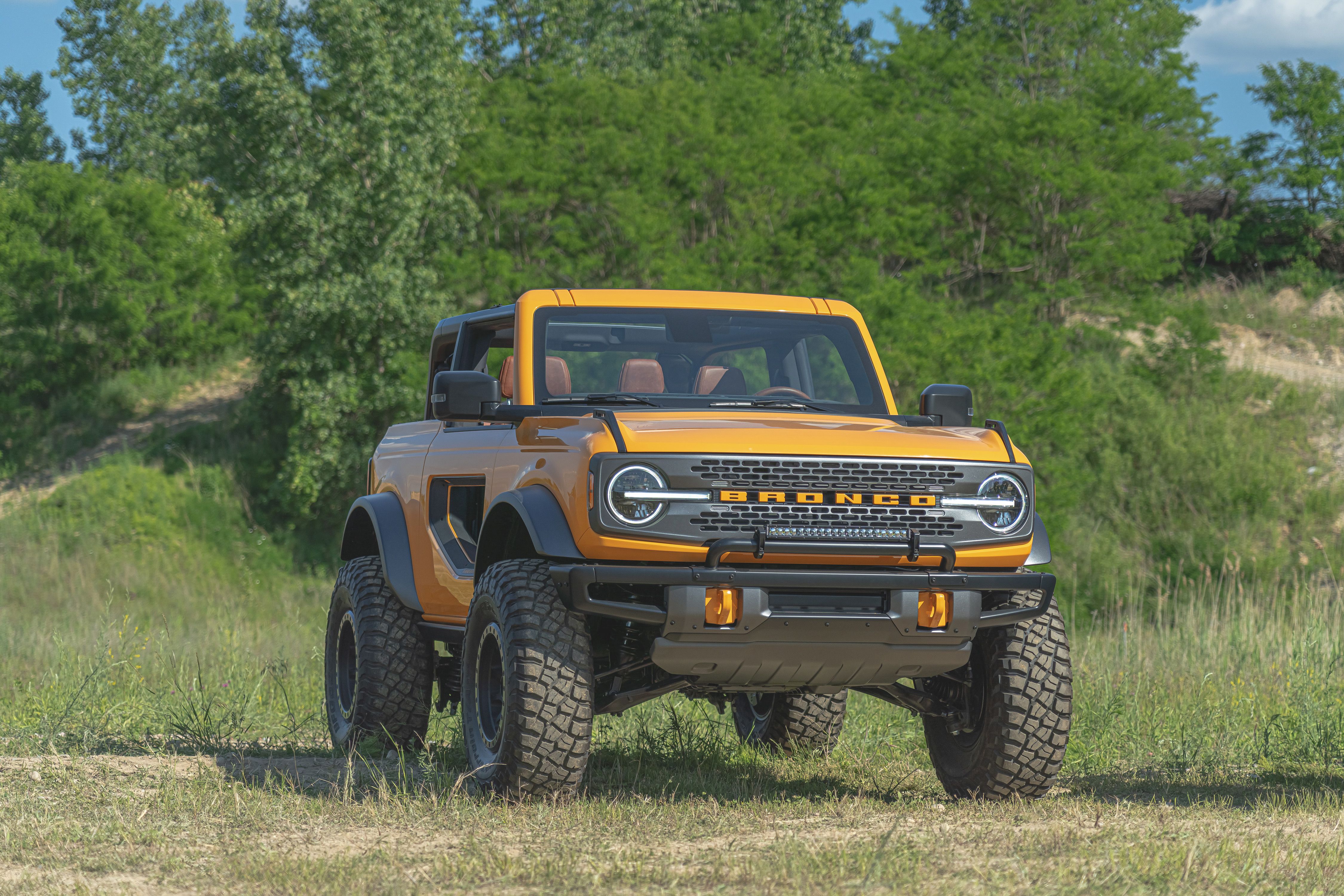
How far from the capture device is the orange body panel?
5.19m

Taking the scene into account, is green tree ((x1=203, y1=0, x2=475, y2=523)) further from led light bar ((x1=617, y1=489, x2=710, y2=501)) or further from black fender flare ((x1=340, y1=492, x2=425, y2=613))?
led light bar ((x1=617, y1=489, x2=710, y2=501))

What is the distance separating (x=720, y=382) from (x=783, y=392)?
1.02 ft

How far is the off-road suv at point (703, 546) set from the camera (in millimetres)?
5152

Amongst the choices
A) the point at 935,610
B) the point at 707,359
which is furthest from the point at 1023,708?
the point at 707,359

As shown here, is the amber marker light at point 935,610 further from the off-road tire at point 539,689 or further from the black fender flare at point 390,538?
the black fender flare at point 390,538

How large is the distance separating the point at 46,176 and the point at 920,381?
23.4 metres

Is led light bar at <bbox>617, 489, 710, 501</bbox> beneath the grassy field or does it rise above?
above

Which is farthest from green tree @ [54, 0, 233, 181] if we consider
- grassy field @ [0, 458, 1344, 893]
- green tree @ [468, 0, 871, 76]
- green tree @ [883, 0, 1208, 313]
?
grassy field @ [0, 458, 1344, 893]

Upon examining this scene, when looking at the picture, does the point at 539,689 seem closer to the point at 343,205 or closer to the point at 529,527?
the point at 529,527

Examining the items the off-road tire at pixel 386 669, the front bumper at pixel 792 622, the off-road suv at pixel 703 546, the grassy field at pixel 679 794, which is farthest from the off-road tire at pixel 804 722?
the front bumper at pixel 792 622

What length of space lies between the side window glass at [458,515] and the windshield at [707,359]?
651 millimetres

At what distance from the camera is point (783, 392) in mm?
6648

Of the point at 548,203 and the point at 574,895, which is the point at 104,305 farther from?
the point at 574,895

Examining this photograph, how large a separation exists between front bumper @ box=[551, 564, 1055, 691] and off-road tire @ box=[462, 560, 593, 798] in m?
0.20
